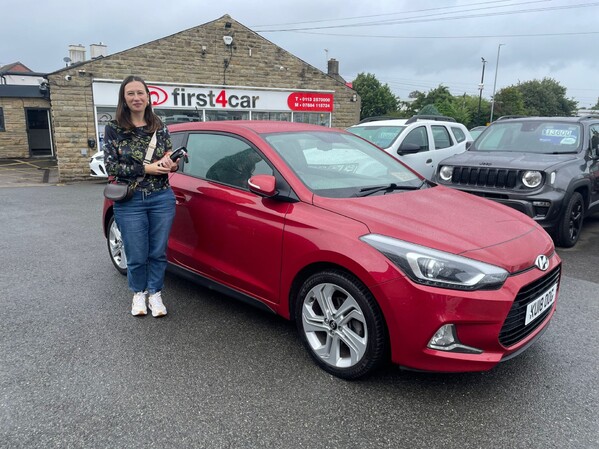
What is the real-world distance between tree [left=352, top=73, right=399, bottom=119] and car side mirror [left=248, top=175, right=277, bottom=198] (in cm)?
5914

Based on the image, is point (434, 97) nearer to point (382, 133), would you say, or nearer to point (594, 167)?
point (382, 133)

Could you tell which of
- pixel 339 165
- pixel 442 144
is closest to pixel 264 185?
pixel 339 165

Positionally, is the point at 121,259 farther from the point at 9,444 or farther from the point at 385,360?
the point at 385,360

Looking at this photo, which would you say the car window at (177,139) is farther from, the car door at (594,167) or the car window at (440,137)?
the car window at (440,137)

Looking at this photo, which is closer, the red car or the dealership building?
the red car

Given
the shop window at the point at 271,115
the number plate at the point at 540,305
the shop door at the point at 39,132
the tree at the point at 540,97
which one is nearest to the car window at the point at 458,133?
the number plate at the point at 540,305

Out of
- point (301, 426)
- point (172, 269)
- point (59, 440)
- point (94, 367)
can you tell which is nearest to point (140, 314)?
point (172, 269)

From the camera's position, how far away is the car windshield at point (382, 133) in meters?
8.63

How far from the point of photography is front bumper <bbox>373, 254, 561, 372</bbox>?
2434 millimetres

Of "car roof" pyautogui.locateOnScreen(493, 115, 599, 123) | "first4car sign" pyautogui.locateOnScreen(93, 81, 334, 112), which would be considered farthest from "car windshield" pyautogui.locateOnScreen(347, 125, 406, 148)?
"first4car sign" pyautogui.locateOnScreen(93, 81, 334, 112)

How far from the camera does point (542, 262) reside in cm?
281

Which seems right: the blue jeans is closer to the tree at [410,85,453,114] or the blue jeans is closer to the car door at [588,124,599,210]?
the car door at [588,124,599,210]

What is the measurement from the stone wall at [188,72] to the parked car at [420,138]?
27.0 ft

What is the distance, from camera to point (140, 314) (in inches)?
152
